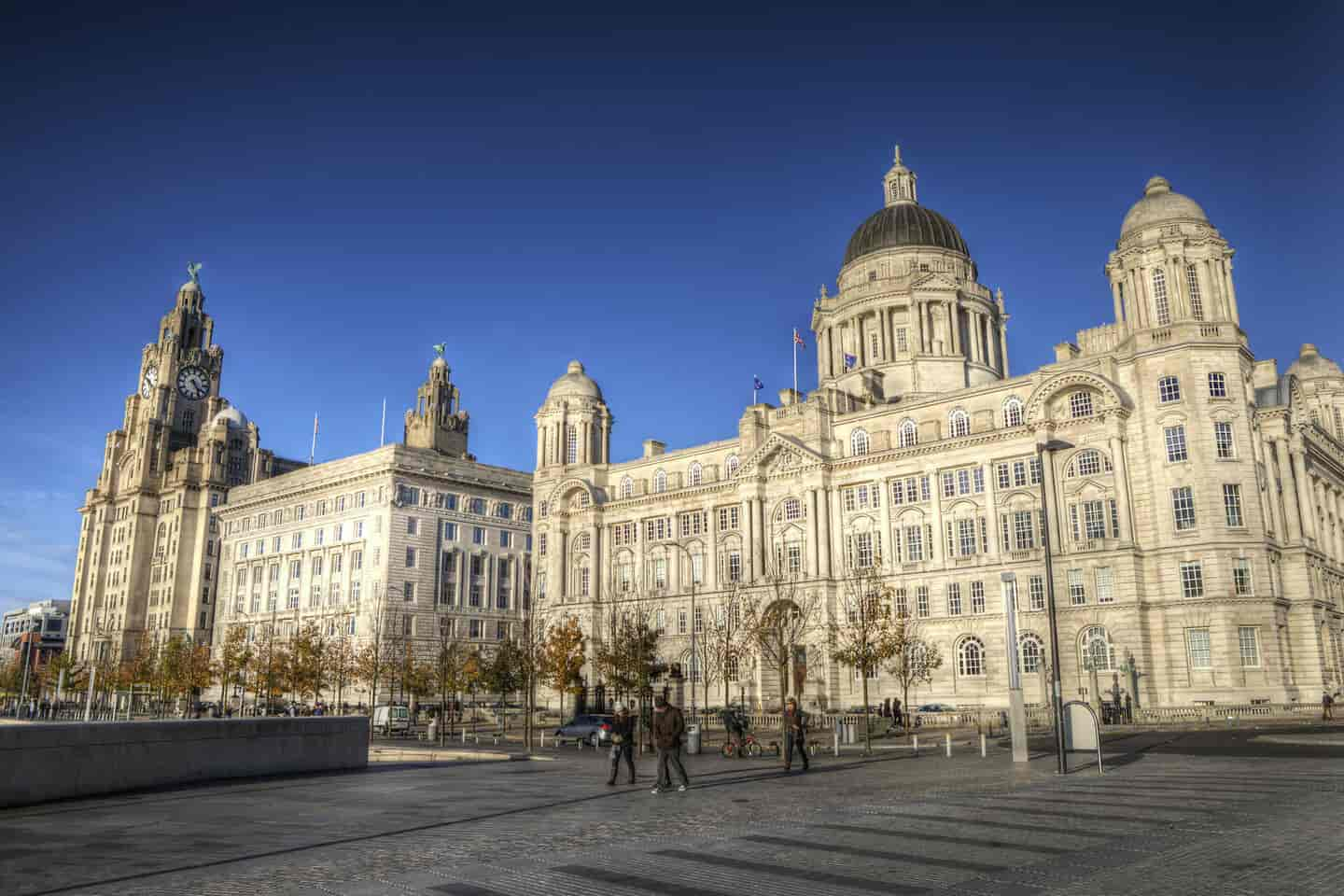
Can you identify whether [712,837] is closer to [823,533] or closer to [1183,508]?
[1183,508]

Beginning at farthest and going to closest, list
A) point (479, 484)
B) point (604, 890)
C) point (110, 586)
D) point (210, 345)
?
point (210, 345) → point (110, 586) → point (479, 484) → point (604, 890)

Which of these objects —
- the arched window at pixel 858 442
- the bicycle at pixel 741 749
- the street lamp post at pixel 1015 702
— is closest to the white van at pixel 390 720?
the bicycle at pixel 741 749

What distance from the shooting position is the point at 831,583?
7344 cm

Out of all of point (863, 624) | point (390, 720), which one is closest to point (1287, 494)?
point (863, 624)

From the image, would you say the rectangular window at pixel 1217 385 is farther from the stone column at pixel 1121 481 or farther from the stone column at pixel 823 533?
the stone column at pixel 823 533

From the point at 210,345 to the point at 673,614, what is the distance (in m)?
108

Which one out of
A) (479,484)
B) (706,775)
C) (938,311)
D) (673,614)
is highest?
(938,311)

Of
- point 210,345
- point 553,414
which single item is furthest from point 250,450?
point 553,414

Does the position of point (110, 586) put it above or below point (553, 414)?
below

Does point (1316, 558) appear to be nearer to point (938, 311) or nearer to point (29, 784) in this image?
point (938, 311)

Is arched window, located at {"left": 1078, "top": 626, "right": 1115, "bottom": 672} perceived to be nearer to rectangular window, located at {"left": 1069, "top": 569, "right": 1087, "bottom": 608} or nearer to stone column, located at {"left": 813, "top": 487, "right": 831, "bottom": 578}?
rectangular window, located at {"left": 1069, "top": 569, "right": 1087, "bottom": 608}

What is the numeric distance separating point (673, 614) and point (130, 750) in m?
62.1

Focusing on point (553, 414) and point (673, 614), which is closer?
point (673, 614)

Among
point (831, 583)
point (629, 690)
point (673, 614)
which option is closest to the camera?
point (629, 690)
